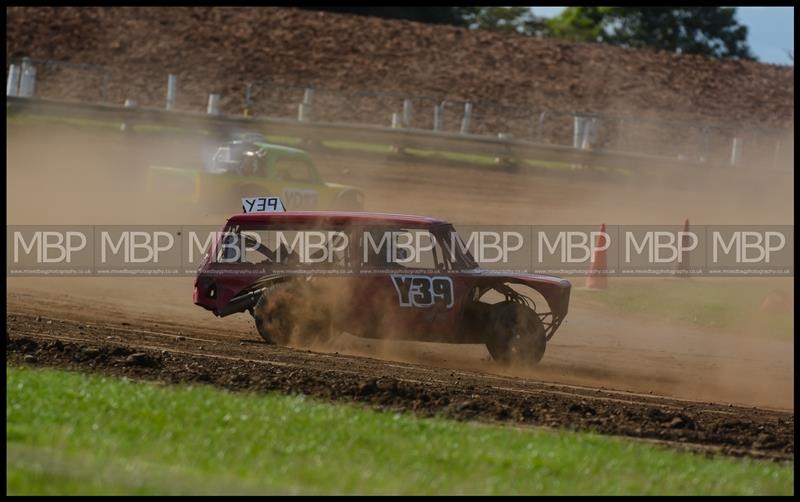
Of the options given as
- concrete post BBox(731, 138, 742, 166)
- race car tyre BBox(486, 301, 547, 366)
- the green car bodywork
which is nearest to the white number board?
race car tyre BBox(486, 301, 547, 366)

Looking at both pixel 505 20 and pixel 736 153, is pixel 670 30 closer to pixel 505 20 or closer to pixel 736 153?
pixel 505 20

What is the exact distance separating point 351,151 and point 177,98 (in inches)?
429

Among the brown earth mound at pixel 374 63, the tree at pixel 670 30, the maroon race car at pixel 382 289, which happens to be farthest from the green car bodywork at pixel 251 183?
the tree at pixel 670 30

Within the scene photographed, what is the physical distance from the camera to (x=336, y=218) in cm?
1308

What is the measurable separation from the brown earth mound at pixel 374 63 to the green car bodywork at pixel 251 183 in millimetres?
17993

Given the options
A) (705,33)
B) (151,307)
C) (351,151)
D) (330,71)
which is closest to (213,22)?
(330,71)

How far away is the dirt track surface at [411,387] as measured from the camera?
940cm

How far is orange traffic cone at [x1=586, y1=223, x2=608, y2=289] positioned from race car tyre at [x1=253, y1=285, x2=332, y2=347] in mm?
6544

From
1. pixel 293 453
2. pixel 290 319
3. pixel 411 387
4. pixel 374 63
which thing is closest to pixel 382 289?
pixel 290 319

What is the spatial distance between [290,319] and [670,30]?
43.0 metres

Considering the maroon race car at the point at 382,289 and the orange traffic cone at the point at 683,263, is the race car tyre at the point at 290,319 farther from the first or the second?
the orange traffic cone at the point at 683,263

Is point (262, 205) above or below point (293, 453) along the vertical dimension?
above

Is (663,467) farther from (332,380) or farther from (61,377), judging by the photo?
(61,377)

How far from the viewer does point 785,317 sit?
17078 millimetres
